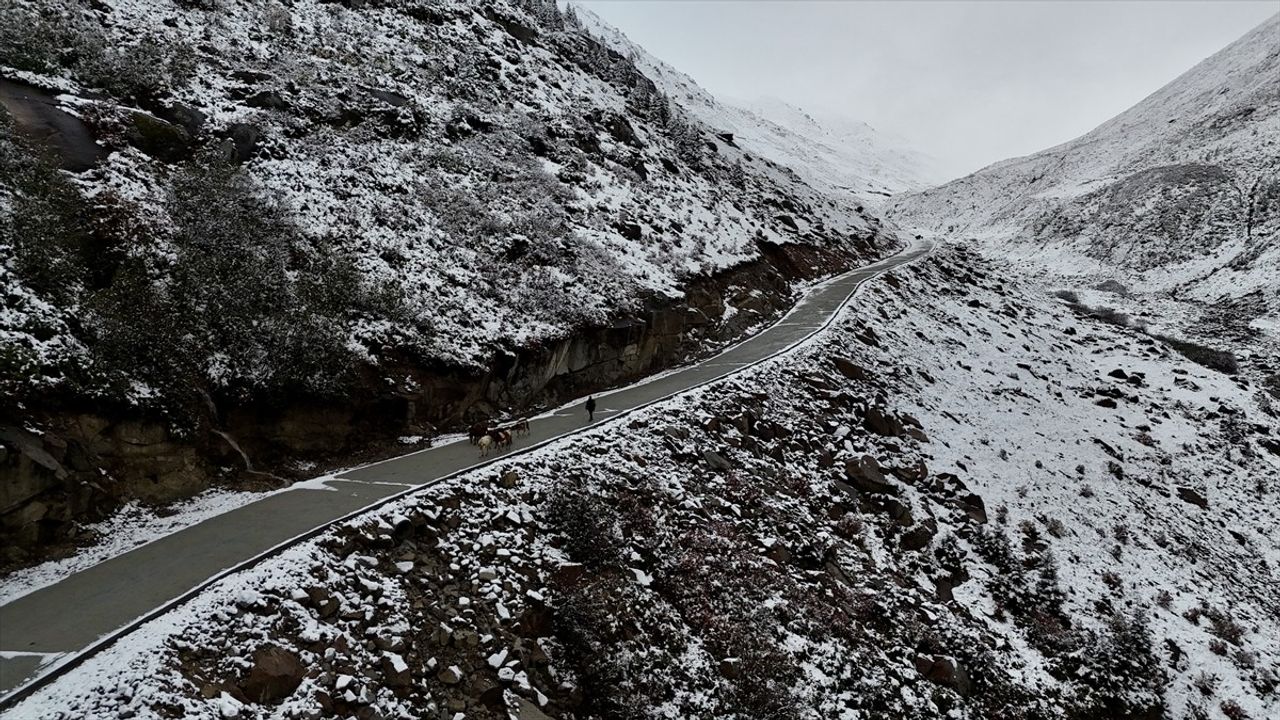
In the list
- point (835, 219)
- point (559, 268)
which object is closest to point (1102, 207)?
point (835, 219)

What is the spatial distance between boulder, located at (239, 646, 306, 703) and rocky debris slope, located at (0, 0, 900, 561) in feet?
15.9

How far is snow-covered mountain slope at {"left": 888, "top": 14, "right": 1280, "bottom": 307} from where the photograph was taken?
5306cm

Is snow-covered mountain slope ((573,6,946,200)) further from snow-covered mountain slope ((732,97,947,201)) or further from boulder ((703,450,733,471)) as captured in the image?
boulder ((703,450,733,471))

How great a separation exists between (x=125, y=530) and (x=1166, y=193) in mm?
86064

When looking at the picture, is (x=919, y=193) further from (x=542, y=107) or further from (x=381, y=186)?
(x=381, y=186)

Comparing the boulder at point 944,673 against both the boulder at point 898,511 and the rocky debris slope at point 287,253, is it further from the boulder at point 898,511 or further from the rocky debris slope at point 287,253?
the rocky debris slope at point 287,253

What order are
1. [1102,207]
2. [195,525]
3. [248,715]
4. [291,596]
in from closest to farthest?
[248,715] < [291,596] < [195,525] < [1102,207]

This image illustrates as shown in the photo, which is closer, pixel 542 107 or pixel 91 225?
pixel 91 225

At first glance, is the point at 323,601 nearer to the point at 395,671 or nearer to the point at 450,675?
the point at 395,671

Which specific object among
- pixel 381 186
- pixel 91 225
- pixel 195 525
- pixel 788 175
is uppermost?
pixel 788 175

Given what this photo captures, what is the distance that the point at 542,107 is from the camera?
3262 cm

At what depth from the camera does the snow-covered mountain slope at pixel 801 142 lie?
9744 cm

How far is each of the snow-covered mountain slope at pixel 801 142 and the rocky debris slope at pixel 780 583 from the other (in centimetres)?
5639

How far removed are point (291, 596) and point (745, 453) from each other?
11139 mm
